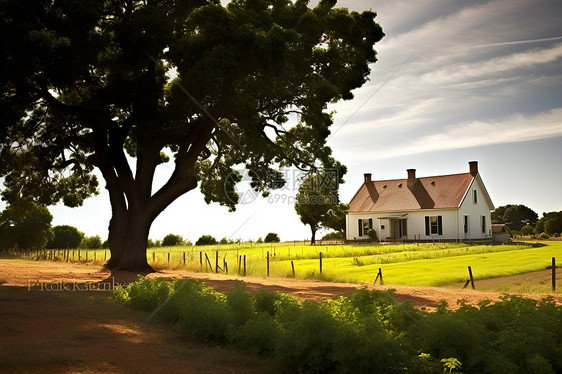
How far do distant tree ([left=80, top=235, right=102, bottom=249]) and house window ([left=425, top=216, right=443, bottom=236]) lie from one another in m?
41.8

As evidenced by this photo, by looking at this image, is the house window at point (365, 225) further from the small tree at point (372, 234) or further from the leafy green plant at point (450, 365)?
the leafy green plant at point (450, 365)

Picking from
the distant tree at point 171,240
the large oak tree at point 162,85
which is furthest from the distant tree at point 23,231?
the large oak tree at point 162,85

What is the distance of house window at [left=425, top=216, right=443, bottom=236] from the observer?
5369cm

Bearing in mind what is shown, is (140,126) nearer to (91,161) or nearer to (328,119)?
(91,161)

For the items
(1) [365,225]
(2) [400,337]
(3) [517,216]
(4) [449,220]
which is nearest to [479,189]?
(4) [449,220]

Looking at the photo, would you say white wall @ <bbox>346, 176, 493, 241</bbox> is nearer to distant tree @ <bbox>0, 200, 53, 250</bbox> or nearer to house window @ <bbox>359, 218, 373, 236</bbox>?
house window @ <bbox>359, 218, 373, 236</bbox>

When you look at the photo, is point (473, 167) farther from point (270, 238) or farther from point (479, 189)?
point (270, 238)


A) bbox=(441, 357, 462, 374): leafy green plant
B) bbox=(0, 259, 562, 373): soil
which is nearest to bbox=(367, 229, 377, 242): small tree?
bbox=(0, 259, 562, 373): soil

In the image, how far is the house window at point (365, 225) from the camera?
58781 millimetres

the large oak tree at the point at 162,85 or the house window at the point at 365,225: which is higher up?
the large oak tree at the point at 162,85

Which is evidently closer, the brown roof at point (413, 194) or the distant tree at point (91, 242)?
the brown roof at point (413, 194)

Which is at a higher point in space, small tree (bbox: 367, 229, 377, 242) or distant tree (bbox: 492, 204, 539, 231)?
distant tree (bbox: 492, 204, 539, 231)

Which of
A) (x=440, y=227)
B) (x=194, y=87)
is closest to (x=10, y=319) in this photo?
(x=194, y=87)

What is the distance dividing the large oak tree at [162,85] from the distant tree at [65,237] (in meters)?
32.8
